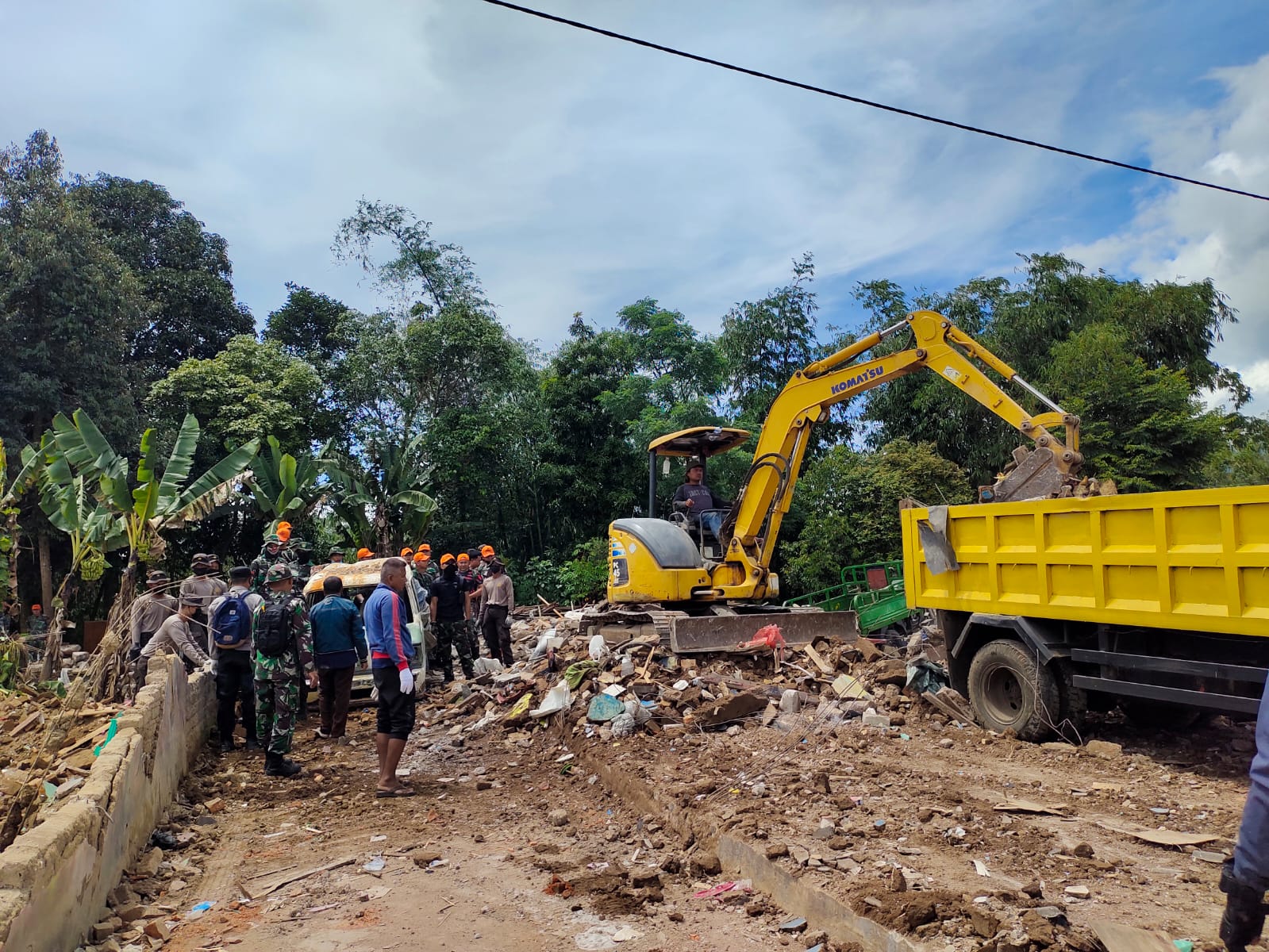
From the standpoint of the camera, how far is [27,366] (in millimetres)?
20422

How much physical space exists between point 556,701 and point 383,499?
1419cm

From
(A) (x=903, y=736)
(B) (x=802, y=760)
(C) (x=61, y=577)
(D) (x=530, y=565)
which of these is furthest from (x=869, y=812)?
(C) (x=61, y=577)

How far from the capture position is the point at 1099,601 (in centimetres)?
634

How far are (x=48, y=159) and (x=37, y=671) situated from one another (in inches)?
689

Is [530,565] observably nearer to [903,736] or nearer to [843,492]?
[843,492]

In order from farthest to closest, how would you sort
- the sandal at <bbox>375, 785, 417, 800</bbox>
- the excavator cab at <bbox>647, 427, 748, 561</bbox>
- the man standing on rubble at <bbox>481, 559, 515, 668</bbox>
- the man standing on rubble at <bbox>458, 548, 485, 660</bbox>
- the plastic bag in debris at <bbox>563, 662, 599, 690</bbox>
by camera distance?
the man standing on rubble at <bbox>458, 548, 485, 660</bbox>, the man standing on rubble at <bbox>481, 559, 515, 668</bbox>, the excavator cab at <bbox>647, 427, 748, 561</bbox>, the plastic bag in debris at <bbox>563, 662, 599, 690</bbox>, the sandal at <bbox>375, 785, 417, 800</bbox>

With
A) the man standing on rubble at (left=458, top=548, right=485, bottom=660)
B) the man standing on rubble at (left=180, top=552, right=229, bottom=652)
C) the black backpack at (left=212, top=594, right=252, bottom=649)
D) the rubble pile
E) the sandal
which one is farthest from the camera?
the man standing on rubble at (left=458, top=548, right=485, bottom=660)

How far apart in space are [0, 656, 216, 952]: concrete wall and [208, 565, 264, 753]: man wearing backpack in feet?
3.69

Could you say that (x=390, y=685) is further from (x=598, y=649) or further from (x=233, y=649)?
(x=598, y=649)

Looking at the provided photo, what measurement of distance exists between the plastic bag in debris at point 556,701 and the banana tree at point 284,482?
11399 mm

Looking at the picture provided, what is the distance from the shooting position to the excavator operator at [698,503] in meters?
11.2

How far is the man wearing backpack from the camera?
336 inches

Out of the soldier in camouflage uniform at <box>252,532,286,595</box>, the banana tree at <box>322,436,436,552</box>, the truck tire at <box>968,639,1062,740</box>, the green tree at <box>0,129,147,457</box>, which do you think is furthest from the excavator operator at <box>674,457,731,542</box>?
the green tree at <box>0,129,147,457</box>

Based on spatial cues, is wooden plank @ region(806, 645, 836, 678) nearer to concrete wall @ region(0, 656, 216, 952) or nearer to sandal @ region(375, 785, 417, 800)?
sandal @ region(375, 785, 417, 800)
